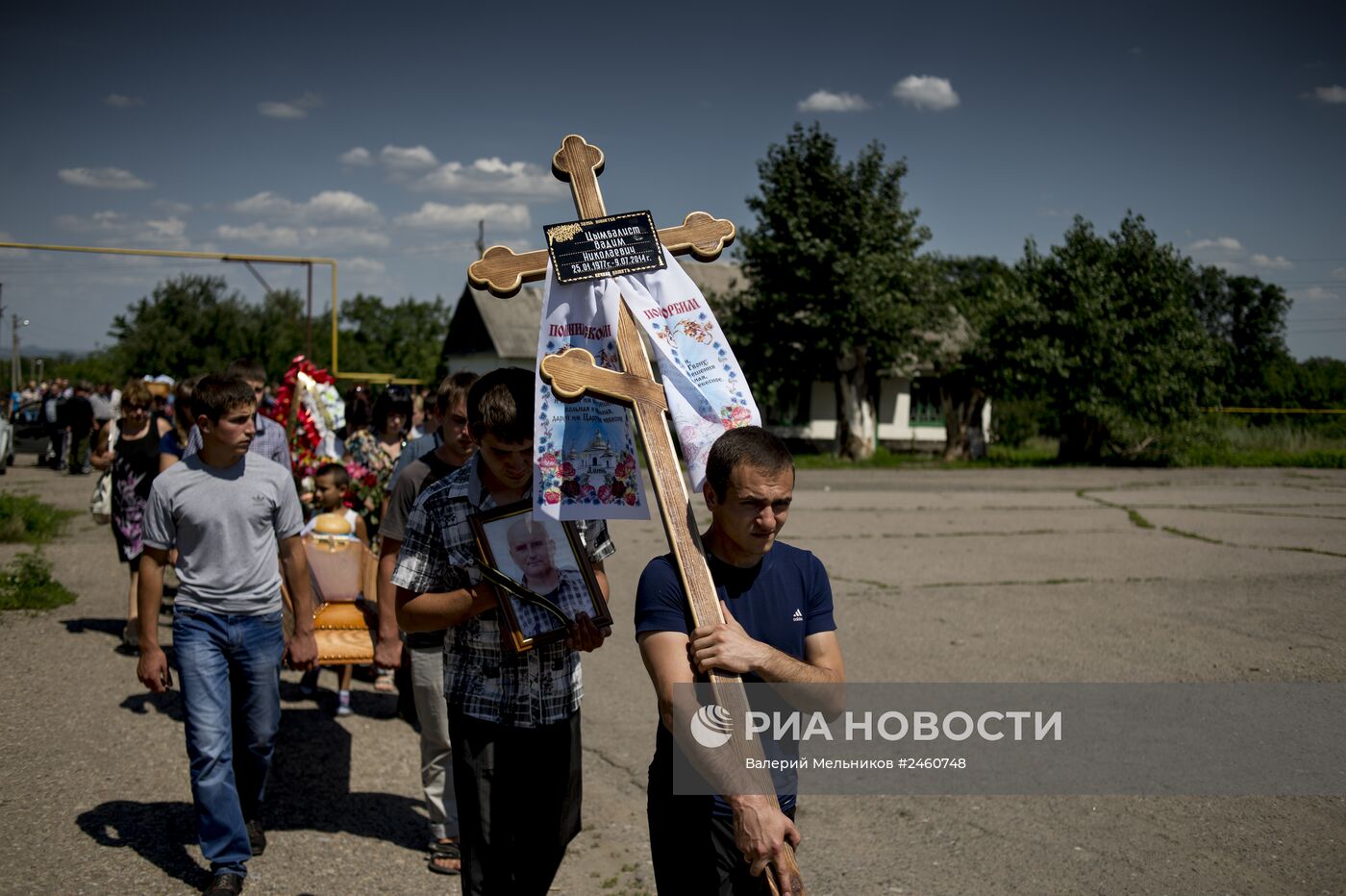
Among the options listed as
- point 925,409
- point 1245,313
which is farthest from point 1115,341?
point 1245,313

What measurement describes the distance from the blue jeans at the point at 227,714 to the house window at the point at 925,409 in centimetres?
3549

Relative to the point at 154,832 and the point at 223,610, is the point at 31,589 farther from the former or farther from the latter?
the point at 223,610

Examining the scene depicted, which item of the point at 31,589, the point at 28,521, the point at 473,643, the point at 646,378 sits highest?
the point at 646,378

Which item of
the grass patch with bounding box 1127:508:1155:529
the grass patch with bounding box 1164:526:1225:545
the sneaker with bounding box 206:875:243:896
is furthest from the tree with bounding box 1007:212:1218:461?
the sneaker with bounding box 206:875:243:896

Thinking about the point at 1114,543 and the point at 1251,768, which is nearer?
the point at 1251,768

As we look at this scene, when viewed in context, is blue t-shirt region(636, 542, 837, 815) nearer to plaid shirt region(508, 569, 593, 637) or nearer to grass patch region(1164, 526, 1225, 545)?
plaid shirt region(508, 569, 593, 637)

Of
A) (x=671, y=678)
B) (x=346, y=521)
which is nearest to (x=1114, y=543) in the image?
(x=346, y=521)

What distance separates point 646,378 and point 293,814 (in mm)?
3472

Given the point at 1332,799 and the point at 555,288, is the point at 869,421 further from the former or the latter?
the point at 555,288

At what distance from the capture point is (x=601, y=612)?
10.8 feet

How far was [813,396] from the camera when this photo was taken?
37.4 metres

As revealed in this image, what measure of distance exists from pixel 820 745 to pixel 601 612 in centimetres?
359

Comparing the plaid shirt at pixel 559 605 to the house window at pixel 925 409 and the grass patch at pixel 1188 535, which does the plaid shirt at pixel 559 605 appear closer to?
the grass patch at pixel 1188 535

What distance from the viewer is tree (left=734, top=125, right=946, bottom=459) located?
28672 mm
